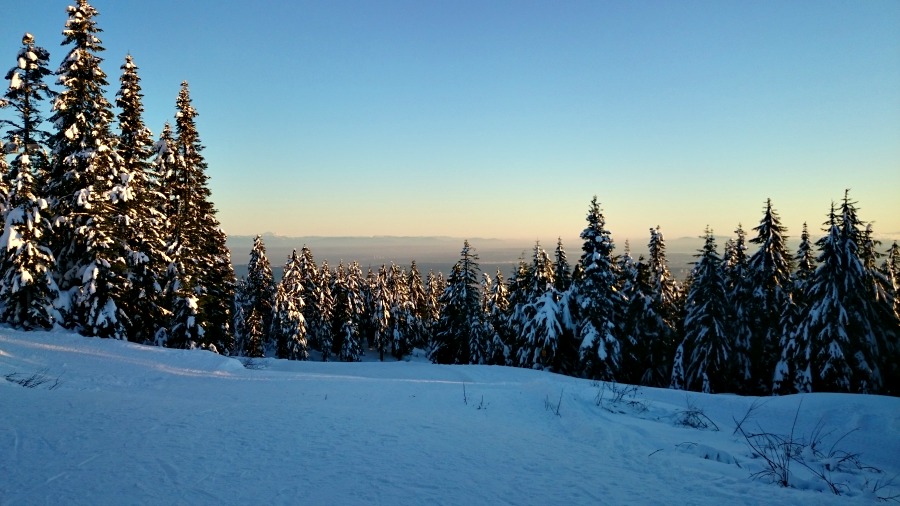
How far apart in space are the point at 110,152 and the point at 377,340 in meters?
42.1

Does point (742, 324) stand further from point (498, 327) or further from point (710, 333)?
point (498, 327)

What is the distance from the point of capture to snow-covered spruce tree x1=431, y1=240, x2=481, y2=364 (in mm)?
38125

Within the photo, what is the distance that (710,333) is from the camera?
87.6 feet

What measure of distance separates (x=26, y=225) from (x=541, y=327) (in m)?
27.0

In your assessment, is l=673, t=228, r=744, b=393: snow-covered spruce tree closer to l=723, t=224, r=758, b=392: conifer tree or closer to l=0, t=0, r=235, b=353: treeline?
l=723, t=224, r=758, b=392: conifer tree

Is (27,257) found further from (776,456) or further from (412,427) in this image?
(776,456)

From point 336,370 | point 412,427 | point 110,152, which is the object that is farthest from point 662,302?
point 110,152

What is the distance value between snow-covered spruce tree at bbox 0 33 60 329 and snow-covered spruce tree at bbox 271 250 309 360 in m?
24.9

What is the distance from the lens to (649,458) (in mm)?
6195

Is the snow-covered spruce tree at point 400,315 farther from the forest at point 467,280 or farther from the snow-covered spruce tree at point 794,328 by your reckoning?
the snow-covered spruce tree at point 794,328

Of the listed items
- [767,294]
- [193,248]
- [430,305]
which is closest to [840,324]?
[767,294]

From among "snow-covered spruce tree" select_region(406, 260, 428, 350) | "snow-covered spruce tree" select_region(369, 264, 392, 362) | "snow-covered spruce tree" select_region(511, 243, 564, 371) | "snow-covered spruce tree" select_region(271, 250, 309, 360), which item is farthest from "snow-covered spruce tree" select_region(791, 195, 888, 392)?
"snow-covered spruce tree" select_region(406, 260, 428, 350)

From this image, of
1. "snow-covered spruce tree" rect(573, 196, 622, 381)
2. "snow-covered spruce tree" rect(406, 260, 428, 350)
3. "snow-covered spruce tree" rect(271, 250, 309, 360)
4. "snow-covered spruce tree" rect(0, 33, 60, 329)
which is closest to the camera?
"snow-covered spruce tree" rect(0, 33, 60, 329)

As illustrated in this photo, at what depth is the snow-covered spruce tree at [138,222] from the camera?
Answer: 23.7 m
